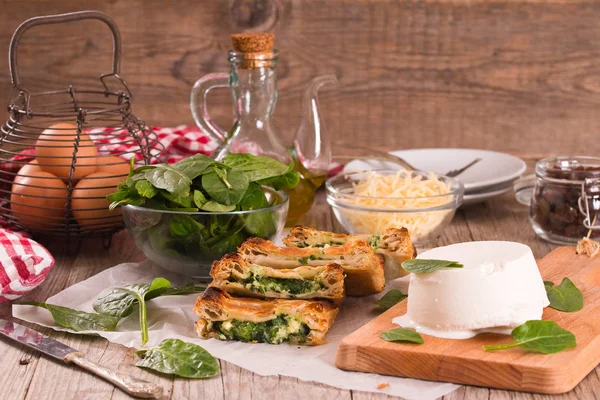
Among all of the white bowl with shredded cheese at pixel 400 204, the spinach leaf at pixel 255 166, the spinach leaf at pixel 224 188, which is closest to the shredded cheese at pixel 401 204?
the white bowl with shredded cheese at pixel 400 204

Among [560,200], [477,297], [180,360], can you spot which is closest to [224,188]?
[180,360]

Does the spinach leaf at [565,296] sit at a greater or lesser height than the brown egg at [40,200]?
lesser

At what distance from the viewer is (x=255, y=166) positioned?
63.2 inches

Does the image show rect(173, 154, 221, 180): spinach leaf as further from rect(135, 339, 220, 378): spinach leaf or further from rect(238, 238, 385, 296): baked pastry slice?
rect(135, 339, 220, 378): spinach leaf

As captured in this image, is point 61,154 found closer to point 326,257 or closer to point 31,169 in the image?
point 31,169

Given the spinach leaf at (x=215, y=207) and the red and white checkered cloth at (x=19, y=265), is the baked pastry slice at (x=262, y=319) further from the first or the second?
the red and white checkered cloth at (x=19, y=265)

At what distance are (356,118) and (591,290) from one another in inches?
57.6

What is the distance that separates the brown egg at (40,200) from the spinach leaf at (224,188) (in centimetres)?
34

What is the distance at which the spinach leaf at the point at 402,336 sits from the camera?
1.19 meters

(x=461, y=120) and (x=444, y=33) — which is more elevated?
(x=444, y=33)

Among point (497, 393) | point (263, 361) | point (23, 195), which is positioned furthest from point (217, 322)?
point (23, 195)

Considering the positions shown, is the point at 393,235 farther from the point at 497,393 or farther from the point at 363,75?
the point at 363,75

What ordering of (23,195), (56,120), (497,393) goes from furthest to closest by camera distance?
(56,120) → (23,195) → (497,393)

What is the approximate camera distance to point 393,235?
1.50 m
